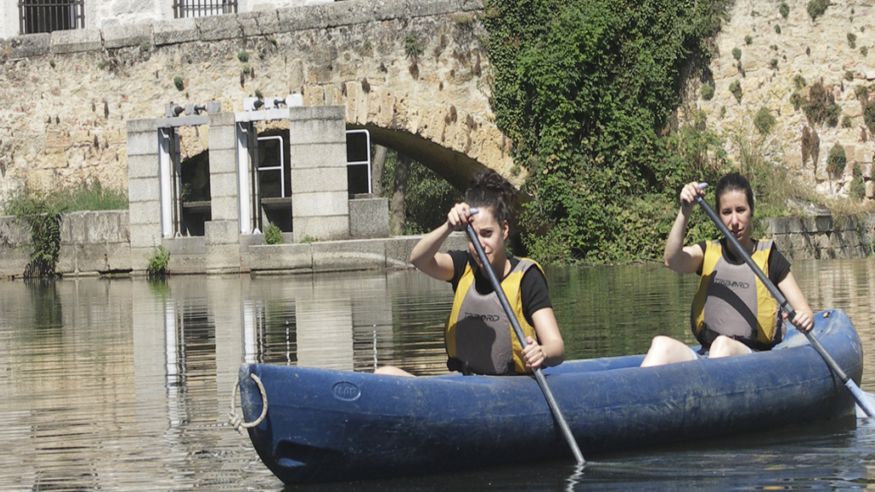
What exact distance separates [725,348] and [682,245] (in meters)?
0.48

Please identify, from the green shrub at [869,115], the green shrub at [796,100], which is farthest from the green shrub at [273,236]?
the green shrub at [869,115]

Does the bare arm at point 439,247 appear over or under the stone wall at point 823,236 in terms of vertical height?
over

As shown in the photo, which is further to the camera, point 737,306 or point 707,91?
point 707,91

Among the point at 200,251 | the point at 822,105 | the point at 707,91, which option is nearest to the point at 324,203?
the point at 200,251

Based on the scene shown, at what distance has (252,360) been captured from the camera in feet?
34.4

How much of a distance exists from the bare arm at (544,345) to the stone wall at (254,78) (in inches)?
663

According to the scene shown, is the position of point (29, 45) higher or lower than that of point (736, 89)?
higher

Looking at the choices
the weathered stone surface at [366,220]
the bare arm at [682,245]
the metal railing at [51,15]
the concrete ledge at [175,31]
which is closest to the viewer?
the bare arm at [682,245]

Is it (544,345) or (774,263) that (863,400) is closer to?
(774,263)

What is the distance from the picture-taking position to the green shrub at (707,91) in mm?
23406

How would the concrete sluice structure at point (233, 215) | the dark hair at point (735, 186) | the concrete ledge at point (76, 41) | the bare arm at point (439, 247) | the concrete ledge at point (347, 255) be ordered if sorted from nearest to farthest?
1. the bare arm at point (439, 247)
2. the dark hair at point (735, 186)
3. the concrete ledge at point (347, 255)
4. the concrete sluice structure at point (233, 215)
5. the concrete ledge at point (76, 41)

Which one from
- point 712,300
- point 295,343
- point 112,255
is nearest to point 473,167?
point 112,255

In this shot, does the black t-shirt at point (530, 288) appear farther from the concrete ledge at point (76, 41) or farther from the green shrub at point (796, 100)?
the concrete ledge at point (76, 41)

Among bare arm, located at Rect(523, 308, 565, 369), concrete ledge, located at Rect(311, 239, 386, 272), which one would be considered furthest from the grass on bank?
bare arm, located at Rect(523, 308, 565, 369)
